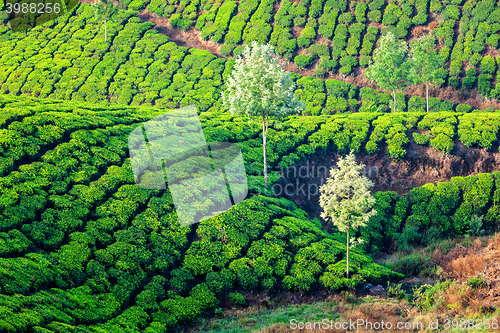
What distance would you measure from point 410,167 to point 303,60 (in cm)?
2066

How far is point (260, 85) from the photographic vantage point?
21.9 metres

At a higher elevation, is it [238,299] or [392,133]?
[392,133]

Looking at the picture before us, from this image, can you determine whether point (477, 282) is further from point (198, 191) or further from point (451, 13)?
point (451, 13)

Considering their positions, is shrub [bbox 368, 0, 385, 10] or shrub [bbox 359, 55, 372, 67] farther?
shrub [bbox 368, 0, 385, 10]

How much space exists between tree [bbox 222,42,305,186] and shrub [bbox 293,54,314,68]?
72.2 ft

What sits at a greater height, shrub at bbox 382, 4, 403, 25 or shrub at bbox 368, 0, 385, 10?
shrub at bbox 368, 0, 385, 10

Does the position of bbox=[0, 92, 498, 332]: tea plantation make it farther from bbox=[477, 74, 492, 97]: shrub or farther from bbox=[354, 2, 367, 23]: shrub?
bbox=[354, 2, 367, 23]: shrub

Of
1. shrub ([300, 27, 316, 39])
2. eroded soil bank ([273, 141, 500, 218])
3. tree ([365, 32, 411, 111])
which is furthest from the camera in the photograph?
shrub ([300, 27, 316, 39])

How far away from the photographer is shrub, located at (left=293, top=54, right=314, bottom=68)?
143 ft

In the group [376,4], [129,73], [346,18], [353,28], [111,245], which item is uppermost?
[376,4]

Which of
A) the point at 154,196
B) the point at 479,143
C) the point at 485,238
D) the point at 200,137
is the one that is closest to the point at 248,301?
the point at 154,196

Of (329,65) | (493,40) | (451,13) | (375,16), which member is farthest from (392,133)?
(451,13)

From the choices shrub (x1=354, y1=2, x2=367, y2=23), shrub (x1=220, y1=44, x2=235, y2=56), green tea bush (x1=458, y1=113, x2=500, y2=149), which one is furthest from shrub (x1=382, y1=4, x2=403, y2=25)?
green tea bush (x1=458, y1=113, x2=500, y2=149)

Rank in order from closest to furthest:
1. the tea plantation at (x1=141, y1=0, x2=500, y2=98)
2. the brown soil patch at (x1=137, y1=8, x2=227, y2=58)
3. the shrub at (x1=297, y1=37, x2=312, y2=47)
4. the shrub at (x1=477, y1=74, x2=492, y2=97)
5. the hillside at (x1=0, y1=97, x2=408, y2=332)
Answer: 1. the hillside at (x1=0, y1=97, x2=408, y2=332)
2. the shrub at (x1=477, y1=74, x2=492, y2=97)
3. the tea plantation at (x1=141, y1=0, x2=500, y2=98)
4. the shrub at (x1=297, y1=37, x2=312, y2=47)
5. the brown soil patch at (x1=137, y1=8, x2=227, y2=58)
